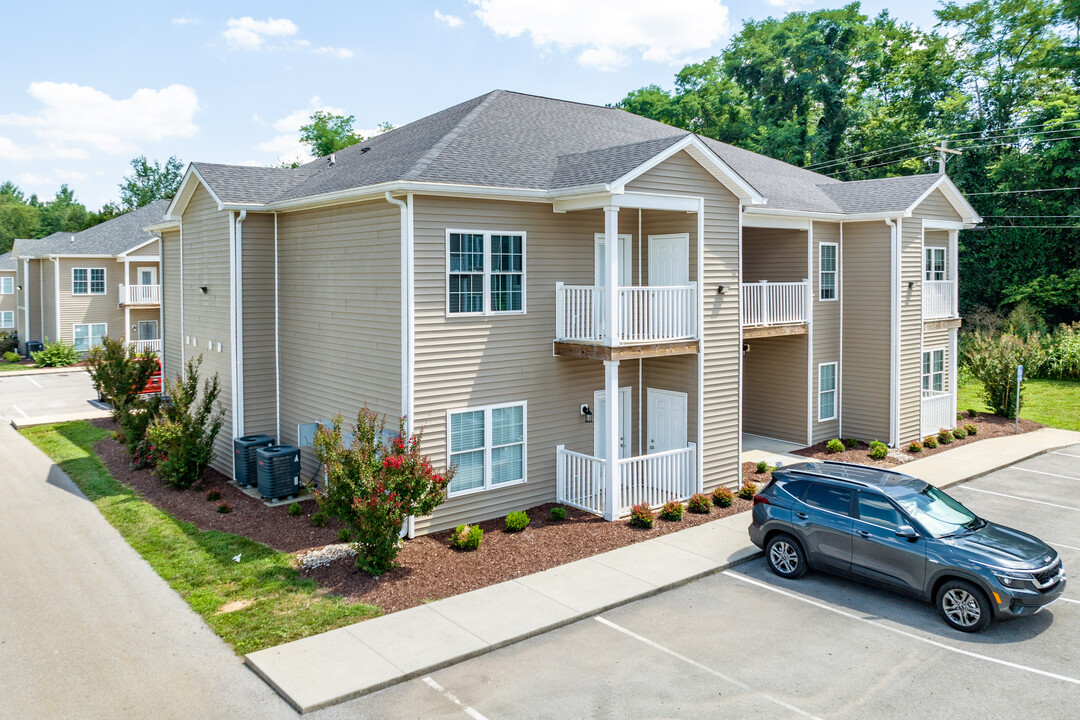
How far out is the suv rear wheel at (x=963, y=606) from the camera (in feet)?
34.5

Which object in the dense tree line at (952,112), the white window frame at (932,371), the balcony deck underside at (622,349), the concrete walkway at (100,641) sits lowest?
the concrete walkway at (100,641)

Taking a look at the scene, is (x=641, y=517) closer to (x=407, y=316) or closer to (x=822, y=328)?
(x=407, y=316)

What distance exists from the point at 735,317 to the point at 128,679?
13.6 metres

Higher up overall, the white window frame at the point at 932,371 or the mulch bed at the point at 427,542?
the white window frame at the point at 932,371

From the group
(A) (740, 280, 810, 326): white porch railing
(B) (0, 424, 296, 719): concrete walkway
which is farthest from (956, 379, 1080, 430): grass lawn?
(B) (0, 424, 296, 719): concrete walkway

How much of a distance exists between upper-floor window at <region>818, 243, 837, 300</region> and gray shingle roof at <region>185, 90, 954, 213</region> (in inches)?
47.2

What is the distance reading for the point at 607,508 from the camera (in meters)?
15.5

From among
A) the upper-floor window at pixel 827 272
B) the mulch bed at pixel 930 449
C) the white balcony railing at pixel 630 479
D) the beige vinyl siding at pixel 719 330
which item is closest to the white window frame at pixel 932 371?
the mulch bed at pixel 930 449

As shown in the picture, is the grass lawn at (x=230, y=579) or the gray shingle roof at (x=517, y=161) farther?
the gray shingle roof at (x=517, y=161)

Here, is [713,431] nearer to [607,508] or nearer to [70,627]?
[607,508]

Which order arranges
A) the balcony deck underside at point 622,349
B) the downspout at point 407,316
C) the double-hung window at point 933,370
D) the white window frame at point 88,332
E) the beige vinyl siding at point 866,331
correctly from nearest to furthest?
the downspout at point 407,316 < the balcony deck underside at point 622,349 < the beige vinyl siding at point 866,331 < the double-hung window at point 933,370 < the white window frame at point 88,332

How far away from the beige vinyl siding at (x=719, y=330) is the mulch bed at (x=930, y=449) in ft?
16.2

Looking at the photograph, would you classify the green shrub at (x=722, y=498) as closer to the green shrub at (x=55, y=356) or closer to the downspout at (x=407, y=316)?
the downspout at (x=407, y=316)

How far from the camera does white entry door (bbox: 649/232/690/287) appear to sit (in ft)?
56.0
